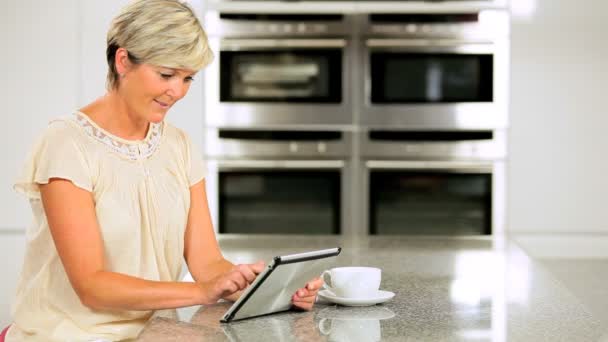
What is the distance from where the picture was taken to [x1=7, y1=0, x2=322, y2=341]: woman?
4.81 ft

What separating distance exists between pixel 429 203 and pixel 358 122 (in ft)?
1.55

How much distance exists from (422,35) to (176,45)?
2.62m

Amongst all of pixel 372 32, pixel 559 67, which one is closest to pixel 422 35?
pixel 372 32

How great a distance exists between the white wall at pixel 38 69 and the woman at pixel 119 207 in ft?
7.59

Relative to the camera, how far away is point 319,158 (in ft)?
13.3

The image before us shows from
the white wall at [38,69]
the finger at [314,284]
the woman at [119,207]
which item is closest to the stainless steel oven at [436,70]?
the white wall at [38,69]

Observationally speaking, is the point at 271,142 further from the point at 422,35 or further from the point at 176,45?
the point at 176,45

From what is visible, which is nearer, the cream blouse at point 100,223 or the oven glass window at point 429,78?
the cream blouse at point 100,223

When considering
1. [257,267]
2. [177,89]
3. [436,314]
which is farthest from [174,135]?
[436,314]

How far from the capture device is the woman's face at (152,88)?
1566mm

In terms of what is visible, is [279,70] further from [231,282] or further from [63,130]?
[231,282]

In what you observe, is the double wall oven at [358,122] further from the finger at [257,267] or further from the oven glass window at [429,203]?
the finger at [257,267]

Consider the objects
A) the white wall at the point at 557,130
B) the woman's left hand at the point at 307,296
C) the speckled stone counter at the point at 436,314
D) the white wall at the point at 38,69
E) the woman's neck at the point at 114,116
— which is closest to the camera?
the speckled stone counter at the point at 436,314

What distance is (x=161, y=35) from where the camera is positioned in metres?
1.53
